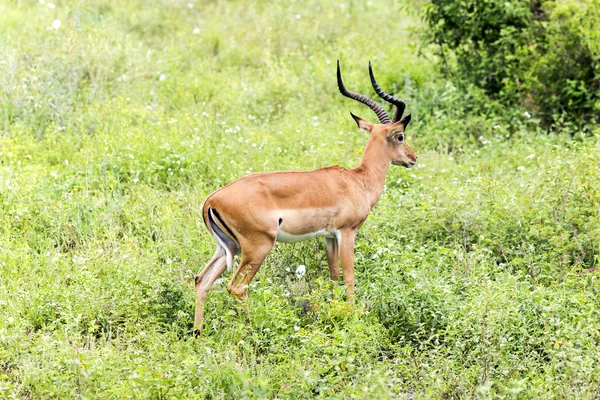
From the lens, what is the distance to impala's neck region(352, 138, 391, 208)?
6531mm

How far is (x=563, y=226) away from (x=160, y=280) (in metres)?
3.30

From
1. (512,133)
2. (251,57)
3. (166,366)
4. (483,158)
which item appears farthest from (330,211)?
(251,57)

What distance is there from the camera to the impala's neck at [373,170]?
6.53 m

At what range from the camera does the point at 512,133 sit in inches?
381

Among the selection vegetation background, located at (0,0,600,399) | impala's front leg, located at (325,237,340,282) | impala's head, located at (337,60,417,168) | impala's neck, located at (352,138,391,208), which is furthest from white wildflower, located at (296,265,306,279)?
impala's head, located at (337,60,417,168)

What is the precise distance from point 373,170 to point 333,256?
78cm

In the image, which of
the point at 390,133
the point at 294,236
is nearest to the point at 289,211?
the point at 294,236

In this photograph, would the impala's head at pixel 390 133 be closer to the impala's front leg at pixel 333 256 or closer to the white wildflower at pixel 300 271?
the impala's front leg at pixel 333 256

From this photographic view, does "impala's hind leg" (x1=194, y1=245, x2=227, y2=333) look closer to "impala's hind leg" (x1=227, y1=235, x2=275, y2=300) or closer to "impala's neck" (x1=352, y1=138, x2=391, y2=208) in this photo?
"impala's hind leg" (x1=227, y1=235, x2=275, y2=300)

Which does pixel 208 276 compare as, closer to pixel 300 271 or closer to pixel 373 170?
pixel 300 271

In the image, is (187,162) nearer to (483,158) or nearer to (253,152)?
(253,152)

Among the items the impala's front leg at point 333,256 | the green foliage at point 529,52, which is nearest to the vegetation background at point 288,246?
the green foliage at point 529,52

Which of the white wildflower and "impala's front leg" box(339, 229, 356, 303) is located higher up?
"impala's front leg" box(339, 229, 356, 303)

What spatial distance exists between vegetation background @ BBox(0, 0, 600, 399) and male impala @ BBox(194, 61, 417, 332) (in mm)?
212
